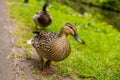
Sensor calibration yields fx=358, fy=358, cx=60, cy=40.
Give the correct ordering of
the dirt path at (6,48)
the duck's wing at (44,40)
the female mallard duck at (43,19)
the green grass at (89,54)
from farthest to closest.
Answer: the female mallard duck at (43,19)
the green grass at (89,54)
the duck's wing at (44,40)
the dirt path at (6,48)

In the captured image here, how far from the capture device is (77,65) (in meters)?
9.38

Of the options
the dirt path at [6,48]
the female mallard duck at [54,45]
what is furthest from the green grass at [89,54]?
the female mallard duck at [54,45]

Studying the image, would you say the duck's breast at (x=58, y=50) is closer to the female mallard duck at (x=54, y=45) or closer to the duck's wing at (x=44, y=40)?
the female mallard duck at (x=54, y=45)

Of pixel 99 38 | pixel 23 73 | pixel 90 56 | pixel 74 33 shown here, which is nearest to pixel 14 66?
pixel 23 73

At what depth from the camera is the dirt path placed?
7942 mm

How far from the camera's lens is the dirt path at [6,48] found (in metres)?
7.94

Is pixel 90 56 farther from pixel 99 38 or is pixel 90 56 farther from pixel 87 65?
pixel 99 38

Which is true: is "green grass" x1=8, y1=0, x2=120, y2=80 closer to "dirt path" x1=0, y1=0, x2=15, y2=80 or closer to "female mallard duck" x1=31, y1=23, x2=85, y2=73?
"dirt path" x1=0, y1=0, x2=15, y2=80

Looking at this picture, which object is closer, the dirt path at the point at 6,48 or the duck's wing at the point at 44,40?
the dirt path at the point at 6,48

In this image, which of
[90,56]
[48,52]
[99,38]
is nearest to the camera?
[48,52]

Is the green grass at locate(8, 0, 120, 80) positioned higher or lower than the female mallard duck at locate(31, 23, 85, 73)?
lower

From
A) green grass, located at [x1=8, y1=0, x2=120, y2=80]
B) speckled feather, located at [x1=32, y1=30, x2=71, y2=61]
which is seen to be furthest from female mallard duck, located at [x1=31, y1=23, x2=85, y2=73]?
green grass, located at [x1=8, y1=0, x2=120, y2=80]

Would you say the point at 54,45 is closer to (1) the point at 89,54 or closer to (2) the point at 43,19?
(1) the point at 89,54

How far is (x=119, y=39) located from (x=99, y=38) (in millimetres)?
800
